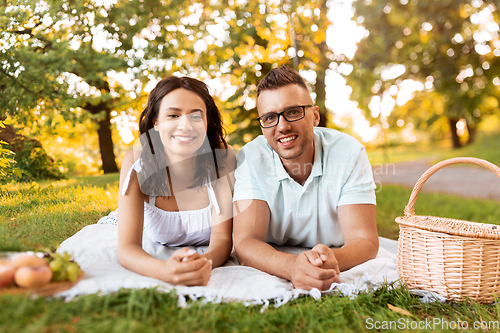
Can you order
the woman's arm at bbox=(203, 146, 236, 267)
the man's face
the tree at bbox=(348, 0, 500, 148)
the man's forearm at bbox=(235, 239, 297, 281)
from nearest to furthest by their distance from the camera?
1. the man's forearm at bbox=(235, 239, 297, 281)
2. the woman's arm at bbox=(203, 146, 236, 267)
3. the man's face
4. the tree at bbox=(348, 0, 500, 148)

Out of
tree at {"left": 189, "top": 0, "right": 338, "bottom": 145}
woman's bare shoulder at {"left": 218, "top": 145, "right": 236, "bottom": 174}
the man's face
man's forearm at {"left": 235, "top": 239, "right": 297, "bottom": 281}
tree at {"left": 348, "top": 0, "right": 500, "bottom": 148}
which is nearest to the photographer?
man's forearm at {"left": 235, "top": 239, "right": 297, "bottom": 281}

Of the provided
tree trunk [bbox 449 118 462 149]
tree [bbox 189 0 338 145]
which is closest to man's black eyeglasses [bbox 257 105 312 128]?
tree [bbox 189 0 338 145]

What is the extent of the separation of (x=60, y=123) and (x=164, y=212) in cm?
132

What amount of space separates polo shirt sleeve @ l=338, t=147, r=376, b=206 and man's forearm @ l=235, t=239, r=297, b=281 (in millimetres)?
627

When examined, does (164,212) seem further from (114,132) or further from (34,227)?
(114,132)

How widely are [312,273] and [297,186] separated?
82 centimetres

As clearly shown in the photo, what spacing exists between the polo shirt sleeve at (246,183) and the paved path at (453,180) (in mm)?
6725

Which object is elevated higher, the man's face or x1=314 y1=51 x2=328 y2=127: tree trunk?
x1=314 y1=51 x2=328 y2=127: tree trunk

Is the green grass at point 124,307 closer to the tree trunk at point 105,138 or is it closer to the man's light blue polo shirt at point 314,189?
the tree trunk at point 105,138

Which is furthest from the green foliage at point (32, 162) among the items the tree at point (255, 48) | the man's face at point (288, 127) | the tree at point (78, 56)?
the tree at point (255, 48)

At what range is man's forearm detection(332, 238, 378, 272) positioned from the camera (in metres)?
2.29

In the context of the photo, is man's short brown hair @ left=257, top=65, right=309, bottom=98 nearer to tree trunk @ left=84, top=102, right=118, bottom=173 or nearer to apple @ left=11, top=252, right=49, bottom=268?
tree trunk @ left=84, top=102, right=118, bottom=173

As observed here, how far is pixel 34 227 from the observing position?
7.47ft

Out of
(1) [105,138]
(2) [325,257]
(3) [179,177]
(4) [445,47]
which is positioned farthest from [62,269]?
(4) [445,47]
